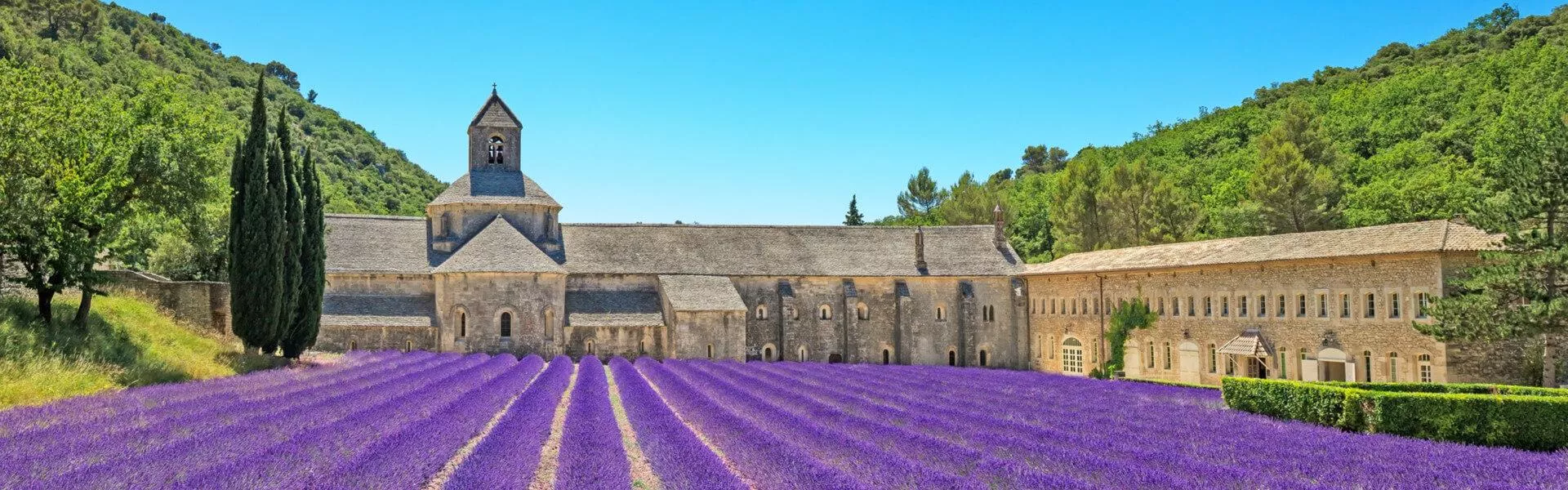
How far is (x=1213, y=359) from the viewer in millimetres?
40719

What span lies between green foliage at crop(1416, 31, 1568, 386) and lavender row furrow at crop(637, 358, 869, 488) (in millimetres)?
19618

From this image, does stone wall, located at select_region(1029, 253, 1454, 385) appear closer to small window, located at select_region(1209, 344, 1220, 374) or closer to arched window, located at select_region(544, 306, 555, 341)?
small window, located at select_region(1209, 344, 1220, 374)

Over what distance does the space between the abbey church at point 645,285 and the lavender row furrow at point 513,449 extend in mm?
24102

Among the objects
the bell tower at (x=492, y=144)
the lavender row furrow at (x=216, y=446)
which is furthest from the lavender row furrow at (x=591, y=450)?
the bell tower at (x=492, y=144)

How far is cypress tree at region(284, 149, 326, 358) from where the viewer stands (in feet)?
114

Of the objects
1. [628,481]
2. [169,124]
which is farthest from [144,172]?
[628,481]

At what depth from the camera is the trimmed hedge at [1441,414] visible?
1783 centimetres

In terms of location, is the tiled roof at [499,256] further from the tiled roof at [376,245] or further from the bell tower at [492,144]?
the bell tower at [492,144]

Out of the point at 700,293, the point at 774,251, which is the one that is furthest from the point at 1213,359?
the point at 774,251

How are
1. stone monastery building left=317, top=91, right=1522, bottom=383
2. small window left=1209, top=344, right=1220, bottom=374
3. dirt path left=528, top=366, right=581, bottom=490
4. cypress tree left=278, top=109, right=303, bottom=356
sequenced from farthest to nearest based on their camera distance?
small window left=1209, top=344, right=1220, bottom=374 → stone monastery building left=317, top=91, right=1522, bottom=383 → cypress tree left=278, top=109, right=303, bottom=356 → dirt path left=528, top=366, right=581, bottom=490

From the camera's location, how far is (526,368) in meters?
38.7

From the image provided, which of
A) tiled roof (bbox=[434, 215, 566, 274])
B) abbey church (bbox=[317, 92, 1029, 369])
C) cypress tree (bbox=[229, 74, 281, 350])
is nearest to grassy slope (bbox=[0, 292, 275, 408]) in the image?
cypress tree (bbox=[229, 74, 281, 350])

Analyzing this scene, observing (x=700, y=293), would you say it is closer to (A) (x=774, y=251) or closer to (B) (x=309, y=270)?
(A) (x=774, y=251)

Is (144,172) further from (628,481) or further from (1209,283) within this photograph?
(1209,283)
